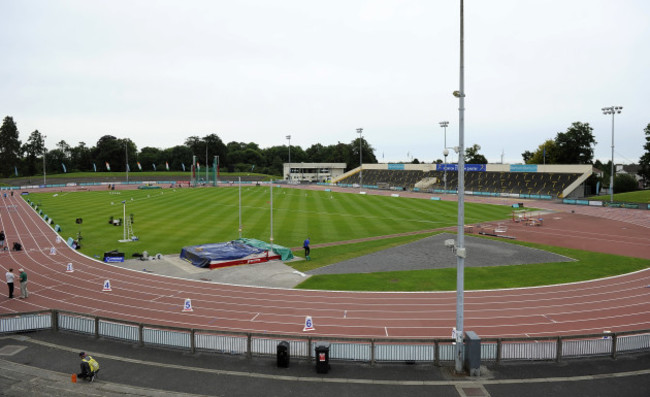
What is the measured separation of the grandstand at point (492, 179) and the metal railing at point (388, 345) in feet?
207

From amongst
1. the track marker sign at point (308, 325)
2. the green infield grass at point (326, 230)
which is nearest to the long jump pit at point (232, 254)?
the green infield grass at point (326, 230)

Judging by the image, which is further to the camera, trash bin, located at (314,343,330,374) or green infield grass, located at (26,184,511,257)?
green infield grass, located at (26,184,511,257)

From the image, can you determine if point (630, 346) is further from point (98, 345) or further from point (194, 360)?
point (98, 345)

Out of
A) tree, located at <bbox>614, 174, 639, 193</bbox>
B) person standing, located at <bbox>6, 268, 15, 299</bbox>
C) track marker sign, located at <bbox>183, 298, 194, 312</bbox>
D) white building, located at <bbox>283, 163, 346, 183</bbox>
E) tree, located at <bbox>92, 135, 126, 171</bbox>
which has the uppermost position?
tree, located at <bbox>92, 135, 126, 171</bbox>

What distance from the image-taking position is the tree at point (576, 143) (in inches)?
4161

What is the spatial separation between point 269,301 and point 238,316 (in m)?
2.42

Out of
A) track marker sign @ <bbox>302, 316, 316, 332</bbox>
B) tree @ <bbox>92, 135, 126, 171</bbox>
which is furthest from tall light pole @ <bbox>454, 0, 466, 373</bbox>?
tree @ <bbox>92, 135, 126, 171</bbox>

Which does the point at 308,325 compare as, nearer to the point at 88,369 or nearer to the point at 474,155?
the point at 88,369

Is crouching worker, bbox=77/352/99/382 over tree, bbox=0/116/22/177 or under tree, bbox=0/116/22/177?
under

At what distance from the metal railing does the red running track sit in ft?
9.22

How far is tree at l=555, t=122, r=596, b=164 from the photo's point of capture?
→ 106 meters

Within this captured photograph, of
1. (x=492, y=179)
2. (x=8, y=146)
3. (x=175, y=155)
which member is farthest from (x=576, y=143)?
(x=8, y=146)

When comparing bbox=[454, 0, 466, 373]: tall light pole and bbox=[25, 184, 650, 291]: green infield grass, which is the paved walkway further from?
bbox=[25, 184, 650, 291]: green infield grass

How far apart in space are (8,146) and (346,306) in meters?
156
